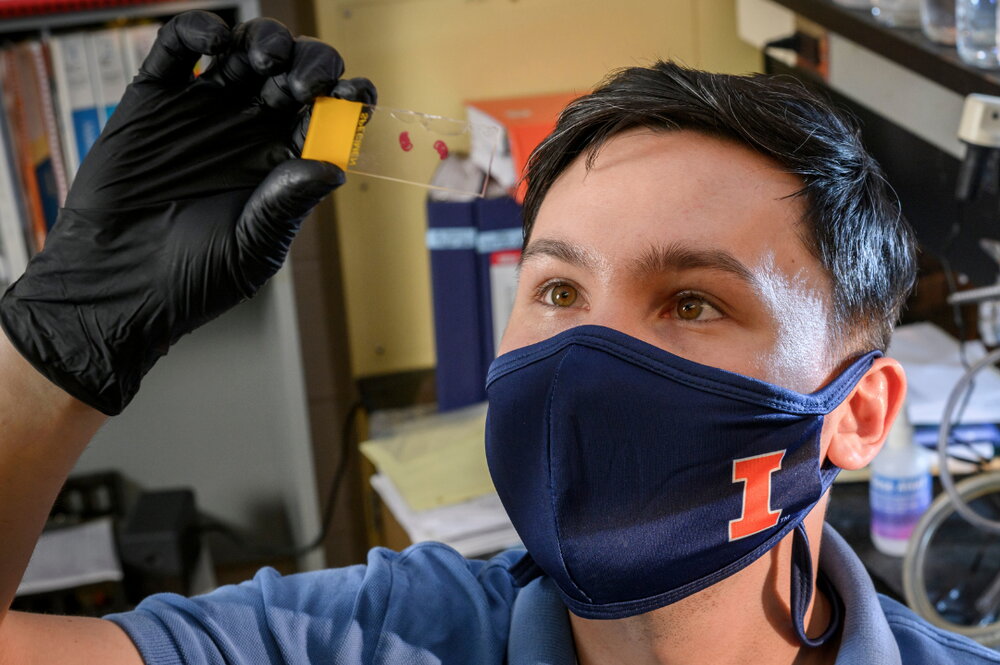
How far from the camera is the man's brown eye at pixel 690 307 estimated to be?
1.02 m

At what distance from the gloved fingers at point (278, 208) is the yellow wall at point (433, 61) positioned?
69.2 inches

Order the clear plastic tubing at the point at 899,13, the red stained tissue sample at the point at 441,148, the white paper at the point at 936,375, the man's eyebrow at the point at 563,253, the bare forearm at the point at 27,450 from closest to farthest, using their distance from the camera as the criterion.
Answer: the bare forearm at the point at 27,450
the man's eyebrow at the point at 563,253
the red stained tissue sample at the point at 441,148
the clear plastic tubing at the point at 899,13
the white paper at the point at 936,375

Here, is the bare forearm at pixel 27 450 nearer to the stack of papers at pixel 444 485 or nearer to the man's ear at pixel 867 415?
the man's ear at pixel 867 415

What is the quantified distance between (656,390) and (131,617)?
20.9 inches

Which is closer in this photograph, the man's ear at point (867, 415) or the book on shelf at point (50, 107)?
the man's ear at point (867, 415)

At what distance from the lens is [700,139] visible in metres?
1.07

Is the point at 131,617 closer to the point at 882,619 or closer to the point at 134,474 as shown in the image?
the point at 882,619

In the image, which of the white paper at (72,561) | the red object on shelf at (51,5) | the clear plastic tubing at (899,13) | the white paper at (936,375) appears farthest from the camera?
the white paper at (72,561)

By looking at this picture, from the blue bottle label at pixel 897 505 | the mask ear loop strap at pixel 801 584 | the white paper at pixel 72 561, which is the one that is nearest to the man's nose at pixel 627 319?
the mask ear loop strap at pixel 801 584

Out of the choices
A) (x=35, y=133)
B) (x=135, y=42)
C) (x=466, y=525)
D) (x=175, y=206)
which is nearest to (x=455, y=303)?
(x=466, y=525)

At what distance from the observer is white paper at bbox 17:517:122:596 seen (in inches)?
109

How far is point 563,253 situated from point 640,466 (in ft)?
0.75

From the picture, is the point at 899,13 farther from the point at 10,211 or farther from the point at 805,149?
the point at 10,211

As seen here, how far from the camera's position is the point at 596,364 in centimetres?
96
